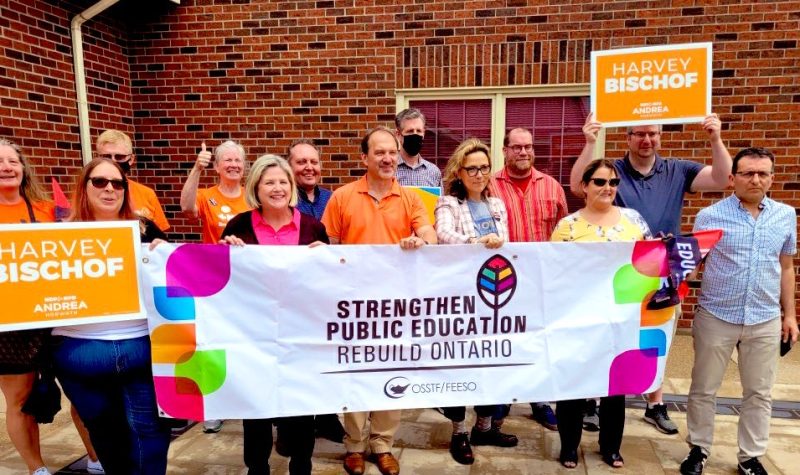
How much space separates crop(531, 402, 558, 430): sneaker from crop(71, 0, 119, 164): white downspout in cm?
456

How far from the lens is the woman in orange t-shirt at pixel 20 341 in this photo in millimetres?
2395

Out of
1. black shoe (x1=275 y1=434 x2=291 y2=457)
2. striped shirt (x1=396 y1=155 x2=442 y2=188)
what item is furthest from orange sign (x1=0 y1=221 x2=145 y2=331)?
striped shirt (x1=396 y1=155 x2=442 y2=188)

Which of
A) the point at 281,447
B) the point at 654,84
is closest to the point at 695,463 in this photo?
the point at 654,84

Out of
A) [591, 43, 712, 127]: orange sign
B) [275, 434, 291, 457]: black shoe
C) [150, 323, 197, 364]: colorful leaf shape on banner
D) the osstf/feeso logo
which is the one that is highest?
[591, 43, 712, 127]: orange sign

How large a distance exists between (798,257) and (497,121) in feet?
9.97

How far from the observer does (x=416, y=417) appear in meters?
3.70

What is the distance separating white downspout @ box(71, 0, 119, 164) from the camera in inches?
188

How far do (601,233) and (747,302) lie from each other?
82cm

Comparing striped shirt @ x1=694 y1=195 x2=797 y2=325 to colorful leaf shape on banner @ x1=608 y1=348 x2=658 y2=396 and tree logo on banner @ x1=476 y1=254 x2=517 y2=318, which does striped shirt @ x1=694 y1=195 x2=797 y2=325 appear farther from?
tree logo on banner @ x1=476 y1=254 x2=517 y2=318

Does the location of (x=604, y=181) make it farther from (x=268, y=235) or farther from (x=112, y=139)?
(x=112, y=139)

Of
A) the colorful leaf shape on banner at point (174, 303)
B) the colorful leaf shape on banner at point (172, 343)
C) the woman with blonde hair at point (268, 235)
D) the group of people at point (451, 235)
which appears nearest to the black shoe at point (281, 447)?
the group of people at point (451, 235)

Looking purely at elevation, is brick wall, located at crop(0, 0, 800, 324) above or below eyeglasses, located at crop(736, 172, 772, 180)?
above

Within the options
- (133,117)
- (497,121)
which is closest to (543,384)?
(497,121)

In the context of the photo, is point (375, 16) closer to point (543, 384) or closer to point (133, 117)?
point (133, 117)
